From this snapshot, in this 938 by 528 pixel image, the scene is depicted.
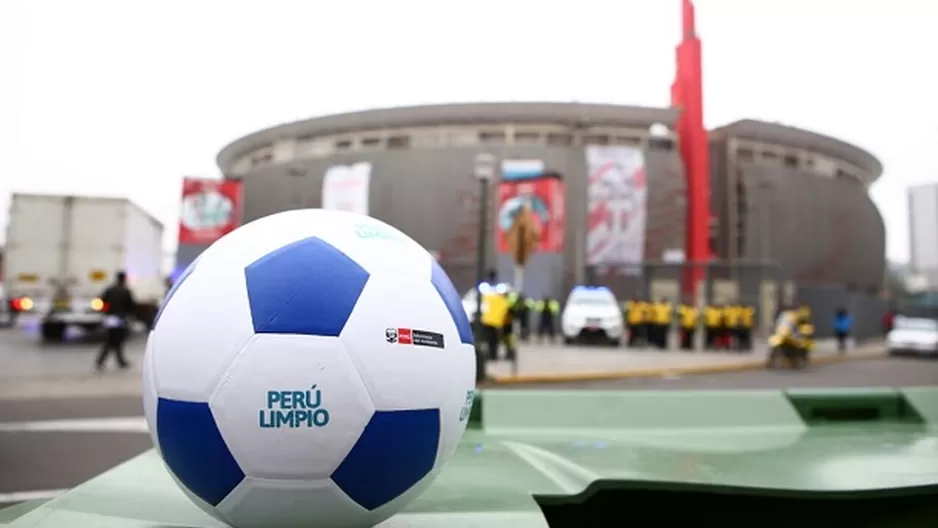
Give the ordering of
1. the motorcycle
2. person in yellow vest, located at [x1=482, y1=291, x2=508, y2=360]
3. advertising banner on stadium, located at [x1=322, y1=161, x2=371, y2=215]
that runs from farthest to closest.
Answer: advertising banner on stadium, located at [x1=322, y1=161, x2=371, y2=215] → the motorcycle → person in yellow vest, located at [x1=482, y1=291, x2=508, y2=360]

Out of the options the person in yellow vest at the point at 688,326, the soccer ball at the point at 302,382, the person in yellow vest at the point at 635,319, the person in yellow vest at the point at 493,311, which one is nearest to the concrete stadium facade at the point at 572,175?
the person in yellow vest at the point at 635,319

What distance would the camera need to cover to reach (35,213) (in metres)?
17.7

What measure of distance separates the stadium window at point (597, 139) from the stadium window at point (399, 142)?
483 inches

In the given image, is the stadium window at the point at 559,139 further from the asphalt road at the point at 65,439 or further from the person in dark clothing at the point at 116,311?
the person in dark clothing at the point at 116,311

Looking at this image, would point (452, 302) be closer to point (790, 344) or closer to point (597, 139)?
point (790, 344)

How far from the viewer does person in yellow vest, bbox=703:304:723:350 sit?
63.7 feet

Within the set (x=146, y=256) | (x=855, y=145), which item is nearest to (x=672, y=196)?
(x=855, y=145)

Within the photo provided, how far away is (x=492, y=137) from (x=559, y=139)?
4558mm

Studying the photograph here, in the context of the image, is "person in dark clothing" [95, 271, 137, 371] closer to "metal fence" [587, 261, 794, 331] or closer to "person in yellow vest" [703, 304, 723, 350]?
"person in yellow vest" [703, 304, 723, 350]

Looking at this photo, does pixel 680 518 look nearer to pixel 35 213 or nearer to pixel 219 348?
pixel 219 348

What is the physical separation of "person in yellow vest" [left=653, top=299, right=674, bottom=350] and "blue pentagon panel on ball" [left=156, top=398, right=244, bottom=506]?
61.6 feet

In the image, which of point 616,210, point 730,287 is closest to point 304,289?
point 730,287

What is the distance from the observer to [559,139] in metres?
44.4

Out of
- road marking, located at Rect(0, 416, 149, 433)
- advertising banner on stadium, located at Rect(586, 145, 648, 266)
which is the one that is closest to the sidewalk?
road marking, located at Rect(0, 416, 149, 433)
